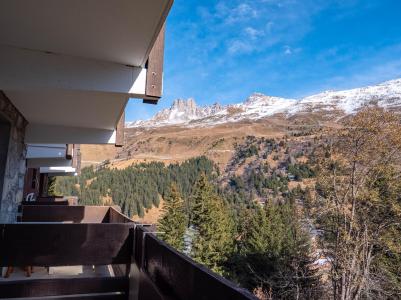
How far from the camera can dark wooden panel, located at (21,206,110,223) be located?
5633mm

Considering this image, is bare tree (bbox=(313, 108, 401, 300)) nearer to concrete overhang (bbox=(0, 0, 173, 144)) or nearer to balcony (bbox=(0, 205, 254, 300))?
concrete overhang (bbox=(0, 0, 173, 144))

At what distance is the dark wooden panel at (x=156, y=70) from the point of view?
3123mm

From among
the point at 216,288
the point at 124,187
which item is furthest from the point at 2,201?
the point at 124,187

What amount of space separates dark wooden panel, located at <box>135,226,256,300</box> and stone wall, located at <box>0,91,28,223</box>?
8.60ft

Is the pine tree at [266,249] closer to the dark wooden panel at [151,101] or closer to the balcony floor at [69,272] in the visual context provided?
the balcony floor at [69,272]

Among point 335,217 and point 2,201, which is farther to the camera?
point 335,217

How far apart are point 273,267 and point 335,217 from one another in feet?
32.2

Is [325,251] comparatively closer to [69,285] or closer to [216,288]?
[69,285]

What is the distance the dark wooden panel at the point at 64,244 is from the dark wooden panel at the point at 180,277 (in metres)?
0.54

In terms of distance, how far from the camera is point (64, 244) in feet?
8.90

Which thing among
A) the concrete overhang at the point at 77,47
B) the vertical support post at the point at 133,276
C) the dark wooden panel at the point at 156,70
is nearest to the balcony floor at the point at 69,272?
the vertical support post at the point at 133,276

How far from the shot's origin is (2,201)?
4.31 meters

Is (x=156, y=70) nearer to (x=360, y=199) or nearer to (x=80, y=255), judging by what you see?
(x=80, y=255)

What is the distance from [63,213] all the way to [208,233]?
68.5 feet
